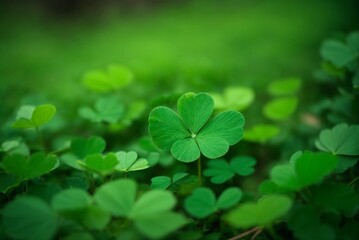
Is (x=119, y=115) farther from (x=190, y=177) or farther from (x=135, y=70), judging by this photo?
(x=135, y=70)

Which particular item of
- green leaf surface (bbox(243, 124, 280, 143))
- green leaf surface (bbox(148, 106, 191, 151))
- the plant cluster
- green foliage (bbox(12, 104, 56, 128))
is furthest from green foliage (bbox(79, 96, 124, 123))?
green leaf surface (bbox(243, 124, 280, 143))

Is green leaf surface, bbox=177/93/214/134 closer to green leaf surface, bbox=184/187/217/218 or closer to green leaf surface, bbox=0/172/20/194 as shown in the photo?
green leaf surface, bbox=184/187/217/218

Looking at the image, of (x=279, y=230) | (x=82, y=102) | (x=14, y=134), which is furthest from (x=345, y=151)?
(x=82, y=102)

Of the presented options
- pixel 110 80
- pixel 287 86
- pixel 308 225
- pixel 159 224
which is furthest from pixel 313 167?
pixel 110 80

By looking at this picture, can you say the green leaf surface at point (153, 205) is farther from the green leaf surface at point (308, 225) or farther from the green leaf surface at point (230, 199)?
the green leaf surface at point (308, 225)

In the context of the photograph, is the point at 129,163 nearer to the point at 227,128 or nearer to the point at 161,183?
the point at 161,183

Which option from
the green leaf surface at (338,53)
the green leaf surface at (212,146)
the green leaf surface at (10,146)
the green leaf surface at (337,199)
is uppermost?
the green leaf surface at (338,53)

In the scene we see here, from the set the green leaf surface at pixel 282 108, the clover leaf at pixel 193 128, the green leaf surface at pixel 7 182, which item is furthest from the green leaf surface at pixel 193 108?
the green leaf surface at pixel 282 108
